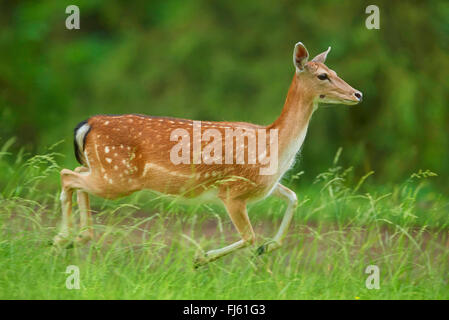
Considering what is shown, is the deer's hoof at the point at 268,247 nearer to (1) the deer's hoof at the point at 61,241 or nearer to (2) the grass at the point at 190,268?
(2) the grass at the point at 190,268

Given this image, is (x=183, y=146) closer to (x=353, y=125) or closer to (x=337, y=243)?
(x=337, y=243)

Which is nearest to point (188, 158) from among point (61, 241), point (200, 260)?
point (200, 260)

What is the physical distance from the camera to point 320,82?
5156 millimetres

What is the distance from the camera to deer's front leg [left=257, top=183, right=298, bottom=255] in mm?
5102

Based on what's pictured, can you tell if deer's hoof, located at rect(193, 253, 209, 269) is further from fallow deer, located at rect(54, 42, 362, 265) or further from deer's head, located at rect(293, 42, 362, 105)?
deer's head, located at rect(293, 42, 362, 105)

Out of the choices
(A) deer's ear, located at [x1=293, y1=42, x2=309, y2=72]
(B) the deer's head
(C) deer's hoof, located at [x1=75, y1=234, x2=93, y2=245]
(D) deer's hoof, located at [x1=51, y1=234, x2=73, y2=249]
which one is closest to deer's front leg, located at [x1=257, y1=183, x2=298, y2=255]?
(B) the deer's head

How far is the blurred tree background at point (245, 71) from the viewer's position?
898cm

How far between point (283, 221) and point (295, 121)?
678 millimetres

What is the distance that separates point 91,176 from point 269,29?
4.97 m

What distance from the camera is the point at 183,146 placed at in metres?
5.17

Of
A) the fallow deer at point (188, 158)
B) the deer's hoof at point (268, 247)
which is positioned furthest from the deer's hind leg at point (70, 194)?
the deer's hoof at point (268, 247)

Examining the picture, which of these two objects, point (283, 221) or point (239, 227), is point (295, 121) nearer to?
point (283, 221)

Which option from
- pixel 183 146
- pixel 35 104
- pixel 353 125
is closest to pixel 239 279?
pixel 183 146

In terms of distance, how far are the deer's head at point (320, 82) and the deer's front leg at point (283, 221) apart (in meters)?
0.69
